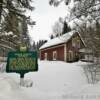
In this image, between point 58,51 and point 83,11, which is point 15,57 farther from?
point 58,51

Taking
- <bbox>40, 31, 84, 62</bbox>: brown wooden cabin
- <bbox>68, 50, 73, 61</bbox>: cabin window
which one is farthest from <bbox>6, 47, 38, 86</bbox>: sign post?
<bbox>68, 50, 73, 61</bbox>: cabin window

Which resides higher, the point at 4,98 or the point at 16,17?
the point at 16,17

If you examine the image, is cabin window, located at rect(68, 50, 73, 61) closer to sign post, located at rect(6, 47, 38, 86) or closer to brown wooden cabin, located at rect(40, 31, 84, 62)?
brown wooden cabin, located at rect(40, 31, 84, 62)

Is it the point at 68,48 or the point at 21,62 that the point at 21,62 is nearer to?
the point at 21,62

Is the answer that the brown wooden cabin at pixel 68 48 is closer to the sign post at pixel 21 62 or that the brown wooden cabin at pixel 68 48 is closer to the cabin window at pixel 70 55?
the cabin window at pixel 70 55

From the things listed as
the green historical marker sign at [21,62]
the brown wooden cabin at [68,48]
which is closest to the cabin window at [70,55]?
the brown wooden cabin at [68,48]

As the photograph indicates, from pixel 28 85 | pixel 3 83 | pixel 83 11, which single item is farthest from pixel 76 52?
pixel 3 83

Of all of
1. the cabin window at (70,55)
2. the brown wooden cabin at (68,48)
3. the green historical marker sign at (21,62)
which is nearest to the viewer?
the green historical marker sign at (21,62)

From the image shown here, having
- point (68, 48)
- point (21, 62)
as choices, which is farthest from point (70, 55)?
point (21, 62)

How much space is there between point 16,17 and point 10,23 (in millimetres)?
600

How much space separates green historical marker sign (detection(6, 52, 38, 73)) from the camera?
979 cm

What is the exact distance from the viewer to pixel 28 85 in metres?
10.9

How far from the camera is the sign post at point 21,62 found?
979cm

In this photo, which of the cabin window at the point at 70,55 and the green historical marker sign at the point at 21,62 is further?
the cabin window at the point at 70,55
